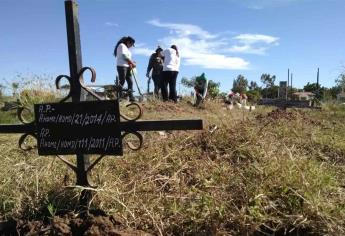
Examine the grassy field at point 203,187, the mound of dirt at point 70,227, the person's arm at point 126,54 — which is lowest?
the mound of dirt at point 70,227

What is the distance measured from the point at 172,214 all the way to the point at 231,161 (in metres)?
1.19

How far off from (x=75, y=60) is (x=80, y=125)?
56 cm

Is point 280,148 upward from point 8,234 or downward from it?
upward

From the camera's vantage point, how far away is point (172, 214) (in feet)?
11.3

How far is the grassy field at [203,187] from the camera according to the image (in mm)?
3225

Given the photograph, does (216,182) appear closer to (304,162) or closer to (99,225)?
(304,162)

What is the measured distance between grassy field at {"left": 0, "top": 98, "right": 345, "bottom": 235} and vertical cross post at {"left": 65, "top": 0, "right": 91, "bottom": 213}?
0.44 ft

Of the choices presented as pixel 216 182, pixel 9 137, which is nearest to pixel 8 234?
pixel 216 182

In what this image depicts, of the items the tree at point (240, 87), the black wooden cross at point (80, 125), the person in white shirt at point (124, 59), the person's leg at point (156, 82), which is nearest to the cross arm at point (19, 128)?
the black wooden cross at point (80, 125)

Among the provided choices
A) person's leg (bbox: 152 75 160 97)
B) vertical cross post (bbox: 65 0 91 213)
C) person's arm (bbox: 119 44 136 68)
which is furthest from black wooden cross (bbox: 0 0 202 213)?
person's leg (bbox: 152 75 160 97)

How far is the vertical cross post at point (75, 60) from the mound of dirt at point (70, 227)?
1.31ft

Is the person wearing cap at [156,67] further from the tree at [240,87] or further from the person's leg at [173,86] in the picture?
the tree at [240,87]

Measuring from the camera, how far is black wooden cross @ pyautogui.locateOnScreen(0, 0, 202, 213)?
3.62 m

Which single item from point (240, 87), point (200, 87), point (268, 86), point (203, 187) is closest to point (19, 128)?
point (203, 187)
